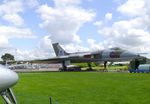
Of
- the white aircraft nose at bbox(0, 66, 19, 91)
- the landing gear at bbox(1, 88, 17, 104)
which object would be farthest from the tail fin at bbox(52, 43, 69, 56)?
the white aircraft nose at bbox(0, 66, 19, 91)

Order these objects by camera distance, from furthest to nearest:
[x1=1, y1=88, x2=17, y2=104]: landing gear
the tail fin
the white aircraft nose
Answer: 1. the tail fin
2. [x1=1, y1=88, x2=17, y2=104]: landing gear
3. the white aircraft nose

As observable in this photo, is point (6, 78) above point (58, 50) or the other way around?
the other way around

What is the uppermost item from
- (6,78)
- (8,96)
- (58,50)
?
(58,50)

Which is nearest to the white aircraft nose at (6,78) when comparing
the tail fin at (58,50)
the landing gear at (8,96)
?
the landing gear at (8,96)

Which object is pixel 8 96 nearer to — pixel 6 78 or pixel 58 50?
pixel 6 78

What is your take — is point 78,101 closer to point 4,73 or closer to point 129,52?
point 4,73

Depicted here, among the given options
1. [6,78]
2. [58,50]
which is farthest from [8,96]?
[58,50]

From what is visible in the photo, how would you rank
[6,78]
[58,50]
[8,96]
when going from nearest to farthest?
[6,78] < [8,96] < [58,50]

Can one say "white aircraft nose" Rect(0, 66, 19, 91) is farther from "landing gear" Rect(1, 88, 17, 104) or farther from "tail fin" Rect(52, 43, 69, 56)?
"tail fin" Rect(52, 43, 69, 56)

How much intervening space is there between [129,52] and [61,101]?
47.5m

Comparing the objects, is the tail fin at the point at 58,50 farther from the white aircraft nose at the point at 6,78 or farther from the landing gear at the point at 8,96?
the white aircraft nose at the point at 6,78

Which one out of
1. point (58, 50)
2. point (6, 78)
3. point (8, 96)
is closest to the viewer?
point (6, 78)

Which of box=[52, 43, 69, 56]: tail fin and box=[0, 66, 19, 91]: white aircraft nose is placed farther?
box=[52, 43, 69, 56]: tail fin

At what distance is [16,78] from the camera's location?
855cm
